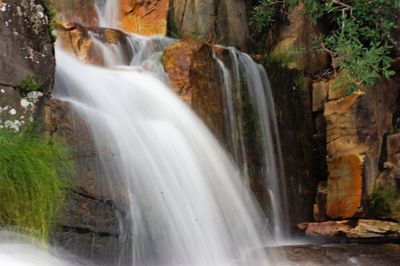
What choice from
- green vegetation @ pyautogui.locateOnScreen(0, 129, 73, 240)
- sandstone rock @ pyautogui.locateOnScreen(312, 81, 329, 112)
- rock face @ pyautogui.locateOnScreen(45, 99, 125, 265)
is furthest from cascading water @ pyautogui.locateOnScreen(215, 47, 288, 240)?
green vegetation @ pyautogui.locateOnScreen(0, 129, 73, 240)

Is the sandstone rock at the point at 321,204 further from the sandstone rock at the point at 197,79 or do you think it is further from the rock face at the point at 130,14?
the rock face at the point at 130,14

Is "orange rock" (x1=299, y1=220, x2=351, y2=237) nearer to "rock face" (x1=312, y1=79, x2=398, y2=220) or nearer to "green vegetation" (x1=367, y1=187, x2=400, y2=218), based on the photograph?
"rock face" (x1=312, y1=79, x2=398, y2=220)

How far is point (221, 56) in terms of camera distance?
26.1 feet

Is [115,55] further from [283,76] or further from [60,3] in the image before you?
[60,3]

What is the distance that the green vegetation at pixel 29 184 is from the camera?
3504 mm

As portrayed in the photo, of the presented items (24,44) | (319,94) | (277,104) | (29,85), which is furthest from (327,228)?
(24,44)

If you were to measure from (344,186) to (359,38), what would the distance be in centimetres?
280

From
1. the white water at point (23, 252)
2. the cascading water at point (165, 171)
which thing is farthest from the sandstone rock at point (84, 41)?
the white water at point (23, 252)

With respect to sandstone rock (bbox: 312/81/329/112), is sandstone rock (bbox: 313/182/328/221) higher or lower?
lower

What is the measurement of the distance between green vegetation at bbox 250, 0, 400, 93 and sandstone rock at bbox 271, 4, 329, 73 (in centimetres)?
34

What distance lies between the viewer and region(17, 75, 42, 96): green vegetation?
4078 mm

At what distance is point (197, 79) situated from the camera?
286 inches

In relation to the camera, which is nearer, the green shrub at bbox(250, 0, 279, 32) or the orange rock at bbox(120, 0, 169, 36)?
the green shrub at bbox(250, 0, 279, 32)

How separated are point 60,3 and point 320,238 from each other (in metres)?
8.35
